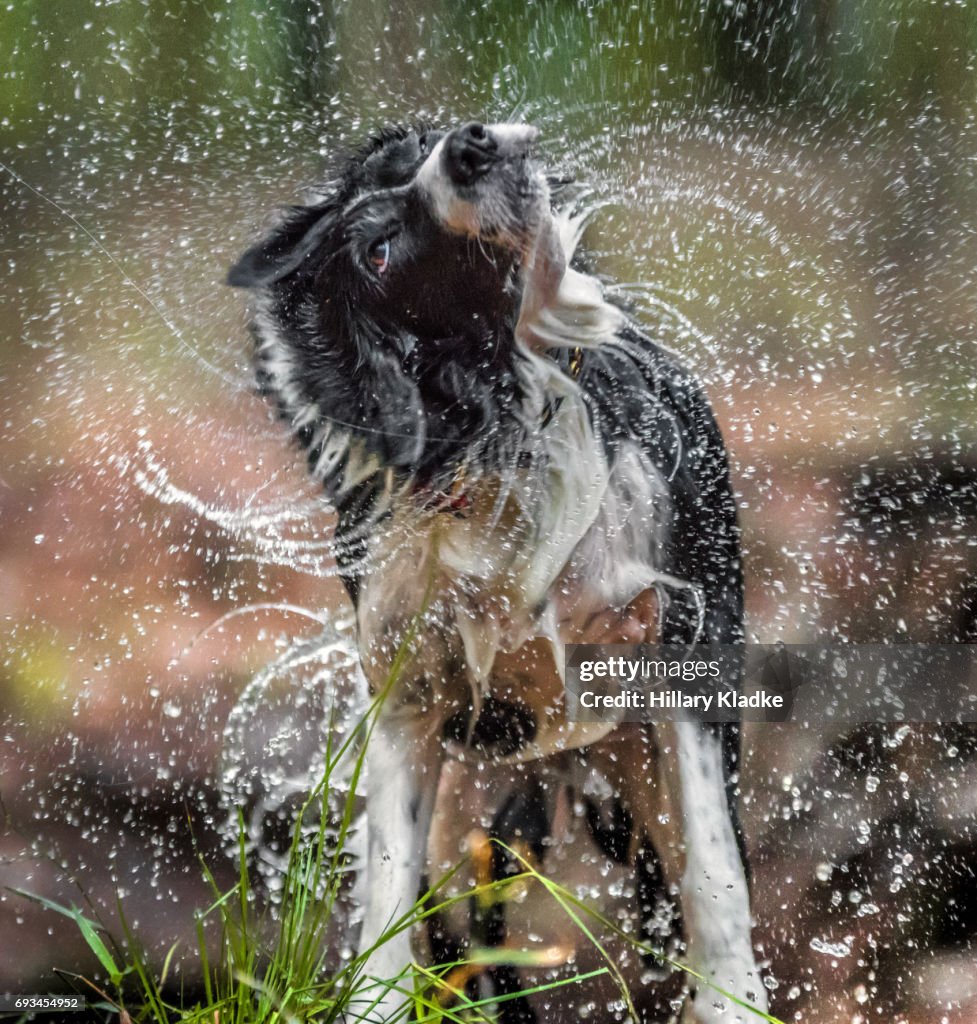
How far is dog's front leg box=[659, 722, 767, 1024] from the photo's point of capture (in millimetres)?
1026

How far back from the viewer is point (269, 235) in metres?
1.02

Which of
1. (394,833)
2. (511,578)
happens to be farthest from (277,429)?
(394,833)

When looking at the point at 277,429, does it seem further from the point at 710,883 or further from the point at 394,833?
the point at 710,883

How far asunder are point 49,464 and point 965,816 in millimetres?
1146

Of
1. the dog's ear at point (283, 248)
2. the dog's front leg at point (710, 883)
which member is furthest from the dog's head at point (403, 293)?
the dog's front leg at point (710, 883)

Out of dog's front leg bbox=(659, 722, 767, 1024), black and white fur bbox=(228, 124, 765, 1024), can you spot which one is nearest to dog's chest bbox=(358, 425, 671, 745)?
black and white fur bbox=(228, 124, 765, 1024)

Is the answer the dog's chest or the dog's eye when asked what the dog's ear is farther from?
the dog's chest

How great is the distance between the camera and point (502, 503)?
3.37 feet

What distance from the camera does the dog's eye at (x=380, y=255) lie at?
3.26 feet

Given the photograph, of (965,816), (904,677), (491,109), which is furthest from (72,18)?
(965,816)

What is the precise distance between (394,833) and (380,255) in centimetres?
65

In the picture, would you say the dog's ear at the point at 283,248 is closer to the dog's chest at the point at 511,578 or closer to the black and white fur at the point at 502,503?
the black and white fur at the point at 502,503

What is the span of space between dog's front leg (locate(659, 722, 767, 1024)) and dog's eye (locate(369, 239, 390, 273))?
0.61 m

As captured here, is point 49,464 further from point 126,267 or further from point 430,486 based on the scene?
point 430,486
